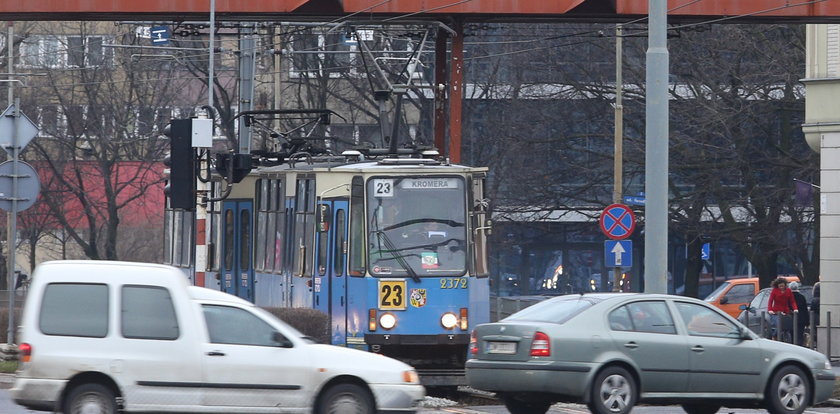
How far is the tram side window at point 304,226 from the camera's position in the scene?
21594 mm

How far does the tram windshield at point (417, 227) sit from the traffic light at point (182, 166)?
2.24 metres

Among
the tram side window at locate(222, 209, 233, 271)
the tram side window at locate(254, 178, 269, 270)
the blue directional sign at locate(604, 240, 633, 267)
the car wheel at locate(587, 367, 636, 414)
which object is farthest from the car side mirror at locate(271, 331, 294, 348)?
the blue directional sign at locate(604, 240, 633, 267)

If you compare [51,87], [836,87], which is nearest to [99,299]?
[836,87]

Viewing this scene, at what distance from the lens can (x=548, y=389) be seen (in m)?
14.9

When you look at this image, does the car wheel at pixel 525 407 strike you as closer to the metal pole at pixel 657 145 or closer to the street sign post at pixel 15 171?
the metal pole at pixel 657 145

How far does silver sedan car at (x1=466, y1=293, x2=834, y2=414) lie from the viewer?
1498cm

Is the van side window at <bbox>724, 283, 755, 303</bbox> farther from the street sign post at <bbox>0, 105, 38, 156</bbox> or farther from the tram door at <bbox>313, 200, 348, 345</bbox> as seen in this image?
the street sign post at <bbox>0, 105, 38, 156</bbox>

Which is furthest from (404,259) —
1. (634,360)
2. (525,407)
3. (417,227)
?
(634,360)

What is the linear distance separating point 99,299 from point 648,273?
7.46 m

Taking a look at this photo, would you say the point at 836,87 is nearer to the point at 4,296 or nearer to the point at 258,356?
the point at 258,356

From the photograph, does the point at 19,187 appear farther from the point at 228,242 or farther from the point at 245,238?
the point at 228,242

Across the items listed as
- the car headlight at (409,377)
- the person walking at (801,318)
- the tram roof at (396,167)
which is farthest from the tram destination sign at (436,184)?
the person walking at (801,318)

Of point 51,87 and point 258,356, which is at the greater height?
point 51,87

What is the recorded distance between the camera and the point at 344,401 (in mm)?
13688
